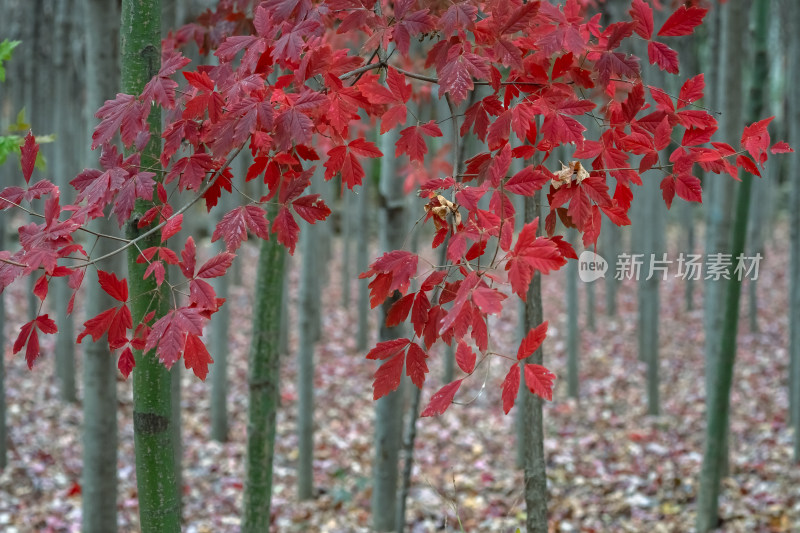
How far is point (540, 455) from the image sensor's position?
89.9 inches

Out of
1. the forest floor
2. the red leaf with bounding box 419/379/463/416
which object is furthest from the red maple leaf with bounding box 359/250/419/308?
the forest floor

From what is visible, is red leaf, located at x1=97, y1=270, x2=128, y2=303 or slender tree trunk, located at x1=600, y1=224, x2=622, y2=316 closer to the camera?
red leaf, located at x1=97, y1=270, x2=128, y2=303

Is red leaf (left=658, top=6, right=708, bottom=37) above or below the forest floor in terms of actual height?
above

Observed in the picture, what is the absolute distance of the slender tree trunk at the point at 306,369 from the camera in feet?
16.1

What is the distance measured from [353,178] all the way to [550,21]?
0.59 m

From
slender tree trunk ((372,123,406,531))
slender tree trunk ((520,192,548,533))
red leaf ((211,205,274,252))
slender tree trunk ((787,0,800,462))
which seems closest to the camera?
red leaf ((211,205,274,252))

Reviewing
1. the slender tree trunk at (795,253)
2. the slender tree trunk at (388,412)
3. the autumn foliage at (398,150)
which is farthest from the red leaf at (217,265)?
the slender tree trunk at (795,253)

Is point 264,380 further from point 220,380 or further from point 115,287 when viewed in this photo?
point 220,380

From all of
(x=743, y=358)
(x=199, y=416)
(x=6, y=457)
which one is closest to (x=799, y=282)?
(x=743, y=358)

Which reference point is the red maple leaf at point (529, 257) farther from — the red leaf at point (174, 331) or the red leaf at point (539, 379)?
the red leaf at point (174, 331)

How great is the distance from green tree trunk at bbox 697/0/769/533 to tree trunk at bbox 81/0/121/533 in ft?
10.4

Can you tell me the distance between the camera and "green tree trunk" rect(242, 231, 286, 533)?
2883 millimetres

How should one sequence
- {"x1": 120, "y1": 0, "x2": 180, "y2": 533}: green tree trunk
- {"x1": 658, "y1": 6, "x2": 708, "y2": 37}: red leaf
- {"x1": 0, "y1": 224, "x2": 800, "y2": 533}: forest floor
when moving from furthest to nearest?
{"x1": 0, "y1": 224, "x2": 800, "y2": 533}: forest floor < {"x1": 120, "y1": 0, "x2": 180, "y2": 533}: green tree trunk < {"x1": 658, "y1": 6, "x2": 708, "y2": 37}: red leaf

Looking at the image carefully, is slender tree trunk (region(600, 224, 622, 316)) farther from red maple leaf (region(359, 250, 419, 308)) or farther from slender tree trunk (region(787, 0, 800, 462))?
red maple leaf (region(359, 250, 419, 308))
